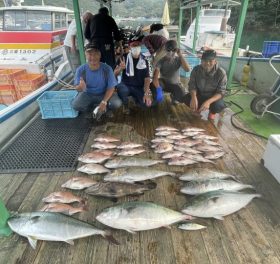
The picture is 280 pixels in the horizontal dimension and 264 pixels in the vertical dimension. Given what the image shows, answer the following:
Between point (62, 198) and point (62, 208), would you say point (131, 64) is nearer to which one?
point (62, 198)

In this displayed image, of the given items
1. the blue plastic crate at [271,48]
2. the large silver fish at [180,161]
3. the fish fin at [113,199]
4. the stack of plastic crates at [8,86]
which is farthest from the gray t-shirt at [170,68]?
the blue plastic crate at [271,48]

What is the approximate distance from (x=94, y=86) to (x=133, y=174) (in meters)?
2.01

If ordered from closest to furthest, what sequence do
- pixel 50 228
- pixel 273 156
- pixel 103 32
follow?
pixel 50 228 → pixel 273 156 → pixel 103 32

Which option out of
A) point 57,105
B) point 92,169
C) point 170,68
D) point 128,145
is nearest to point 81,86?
point 57,105

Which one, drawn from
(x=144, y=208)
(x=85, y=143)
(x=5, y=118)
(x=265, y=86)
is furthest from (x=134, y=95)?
(x=265, y=86)

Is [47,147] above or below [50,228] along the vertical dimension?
below

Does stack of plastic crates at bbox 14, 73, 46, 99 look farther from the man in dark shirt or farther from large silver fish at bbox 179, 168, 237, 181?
large silver fish at bbox 179, 168, 237, 181

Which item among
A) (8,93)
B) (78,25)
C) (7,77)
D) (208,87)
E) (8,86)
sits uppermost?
(78,25)

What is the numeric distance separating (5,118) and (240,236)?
342 cm

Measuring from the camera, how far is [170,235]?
1.93 meters

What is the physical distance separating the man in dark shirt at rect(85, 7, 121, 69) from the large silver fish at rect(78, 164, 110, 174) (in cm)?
325

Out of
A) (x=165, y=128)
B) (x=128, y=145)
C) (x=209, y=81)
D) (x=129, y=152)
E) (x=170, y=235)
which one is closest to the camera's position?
(x=170, y=235)

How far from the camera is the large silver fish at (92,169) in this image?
105 inches

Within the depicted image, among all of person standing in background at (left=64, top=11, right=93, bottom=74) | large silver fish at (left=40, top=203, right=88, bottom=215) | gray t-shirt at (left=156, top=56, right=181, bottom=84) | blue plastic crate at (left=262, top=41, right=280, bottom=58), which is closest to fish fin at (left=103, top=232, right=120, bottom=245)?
large silver fish at (left=40, top=203, right=88, bottom=215)
